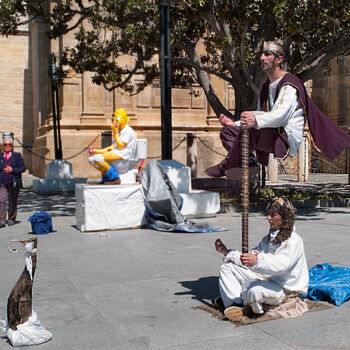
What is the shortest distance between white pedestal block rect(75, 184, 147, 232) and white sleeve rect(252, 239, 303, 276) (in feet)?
19.3

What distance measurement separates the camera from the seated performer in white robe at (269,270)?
15.5 feet

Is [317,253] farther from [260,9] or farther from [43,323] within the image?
[260,9]

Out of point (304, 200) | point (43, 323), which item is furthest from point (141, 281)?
point (304, 200)

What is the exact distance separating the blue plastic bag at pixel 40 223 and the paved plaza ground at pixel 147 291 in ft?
0.63

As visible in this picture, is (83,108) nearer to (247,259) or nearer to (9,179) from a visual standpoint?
(9,179)

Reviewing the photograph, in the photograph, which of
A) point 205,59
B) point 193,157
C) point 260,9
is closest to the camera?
point 260,9

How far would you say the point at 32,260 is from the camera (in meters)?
4.54

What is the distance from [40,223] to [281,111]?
620cm

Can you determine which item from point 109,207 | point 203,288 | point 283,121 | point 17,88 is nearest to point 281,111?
point 283,121

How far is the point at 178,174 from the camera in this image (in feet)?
38.1

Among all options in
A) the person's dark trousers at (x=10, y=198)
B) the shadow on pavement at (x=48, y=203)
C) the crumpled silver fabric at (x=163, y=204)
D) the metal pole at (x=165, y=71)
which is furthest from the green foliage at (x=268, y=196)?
the person's dark trousers at (x=10, y=198)

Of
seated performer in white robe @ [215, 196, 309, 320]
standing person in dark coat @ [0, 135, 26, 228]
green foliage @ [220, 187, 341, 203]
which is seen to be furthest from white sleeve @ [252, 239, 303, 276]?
green foliage @ [220, 187, 341, 203]

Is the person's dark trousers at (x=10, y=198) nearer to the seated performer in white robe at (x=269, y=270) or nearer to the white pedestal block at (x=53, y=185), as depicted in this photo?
the seated performer in white robe at (x=269, y=270)

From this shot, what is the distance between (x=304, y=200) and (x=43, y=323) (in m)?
10.1
